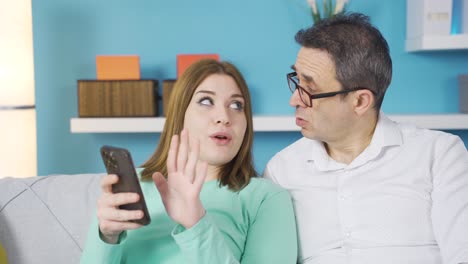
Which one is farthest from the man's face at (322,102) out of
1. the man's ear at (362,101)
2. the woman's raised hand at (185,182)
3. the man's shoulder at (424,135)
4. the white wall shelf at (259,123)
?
the white wall shelf at (259,123)

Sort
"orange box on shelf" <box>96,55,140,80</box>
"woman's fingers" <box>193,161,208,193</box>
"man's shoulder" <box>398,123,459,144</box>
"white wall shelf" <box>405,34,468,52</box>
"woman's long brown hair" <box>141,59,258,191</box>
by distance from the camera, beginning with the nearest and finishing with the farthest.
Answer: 1. "woman's fingers" <box>193,161,208,193</box>
2. "man's shoulder" <box>398,123,459,144</box>
3. "woman's long brown hair" <box>141,59,258,191</box>
4. "white wall shelf" <box>405,34,468,52</box>
5. "orange box on shelf" <box>96,55,140,80</box>

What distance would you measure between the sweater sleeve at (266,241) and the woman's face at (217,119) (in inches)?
7.1

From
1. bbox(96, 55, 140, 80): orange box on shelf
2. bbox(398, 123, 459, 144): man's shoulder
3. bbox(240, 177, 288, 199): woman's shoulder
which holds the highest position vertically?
bbox(96, 55, 140, 80): orange box on shelf

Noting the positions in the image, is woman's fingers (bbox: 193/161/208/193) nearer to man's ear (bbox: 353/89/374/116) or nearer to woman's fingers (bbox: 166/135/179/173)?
woman's fingers (bbox: 166/135/179/173)

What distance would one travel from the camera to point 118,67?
3.06 metres

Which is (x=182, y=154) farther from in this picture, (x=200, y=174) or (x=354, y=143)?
(x=354, y=143)

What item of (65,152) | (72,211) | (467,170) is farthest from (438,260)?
(65,152)

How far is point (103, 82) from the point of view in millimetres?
3047

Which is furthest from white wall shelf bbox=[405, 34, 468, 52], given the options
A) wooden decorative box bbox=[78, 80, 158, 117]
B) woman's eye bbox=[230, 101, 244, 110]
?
woman's eye bbox=[230, 101, 244, 110]

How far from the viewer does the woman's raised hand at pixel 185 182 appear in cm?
133

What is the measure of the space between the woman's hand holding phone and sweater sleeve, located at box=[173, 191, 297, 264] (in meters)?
0.10

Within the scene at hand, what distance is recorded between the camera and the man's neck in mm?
1743

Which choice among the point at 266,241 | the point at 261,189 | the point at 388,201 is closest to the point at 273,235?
the point at 266,241

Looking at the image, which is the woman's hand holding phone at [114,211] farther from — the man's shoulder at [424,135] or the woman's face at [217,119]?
the man's shoulder at [424,135]
